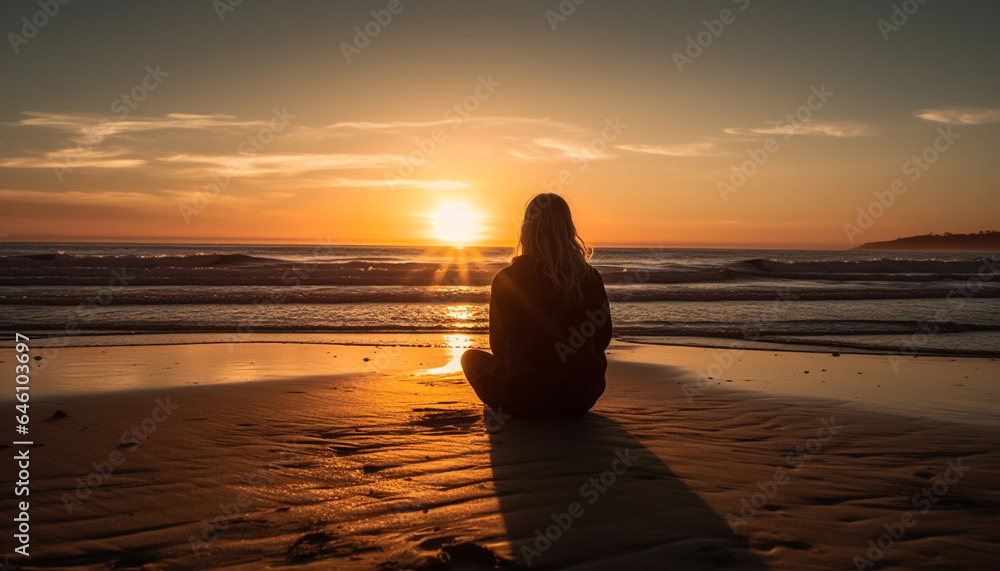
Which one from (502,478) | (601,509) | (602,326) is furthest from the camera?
(602,326)

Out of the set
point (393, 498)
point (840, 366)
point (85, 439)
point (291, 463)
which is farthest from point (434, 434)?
point (840, 366)

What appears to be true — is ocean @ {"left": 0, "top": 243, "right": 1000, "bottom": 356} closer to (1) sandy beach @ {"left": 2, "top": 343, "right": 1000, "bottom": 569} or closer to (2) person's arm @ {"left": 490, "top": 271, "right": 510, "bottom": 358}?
(1) sandy beach @ {"left": 2, "top": 343, "right": 1000, "bottom": 569}

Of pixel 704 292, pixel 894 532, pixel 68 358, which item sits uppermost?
pixel 704 292

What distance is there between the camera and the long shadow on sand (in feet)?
9.60

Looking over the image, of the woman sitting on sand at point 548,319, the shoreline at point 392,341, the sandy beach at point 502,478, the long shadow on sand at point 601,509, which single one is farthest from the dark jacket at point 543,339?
the shoreline at point 392,341

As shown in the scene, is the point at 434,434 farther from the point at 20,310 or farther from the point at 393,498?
the point at 20,310

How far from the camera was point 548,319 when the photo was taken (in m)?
5.20

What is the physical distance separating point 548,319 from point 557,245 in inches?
23.4

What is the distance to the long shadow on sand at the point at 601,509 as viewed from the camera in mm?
2926

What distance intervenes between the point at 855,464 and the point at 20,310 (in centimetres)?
1817

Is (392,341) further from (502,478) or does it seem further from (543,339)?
(502,478)

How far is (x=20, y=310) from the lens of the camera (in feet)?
52.3

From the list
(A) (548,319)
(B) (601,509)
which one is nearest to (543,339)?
(A) (548,319)

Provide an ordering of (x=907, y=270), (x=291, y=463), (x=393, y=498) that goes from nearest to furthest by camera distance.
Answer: (x=393, y=498) → (x=291, y=463) → (x=907, y=270)
